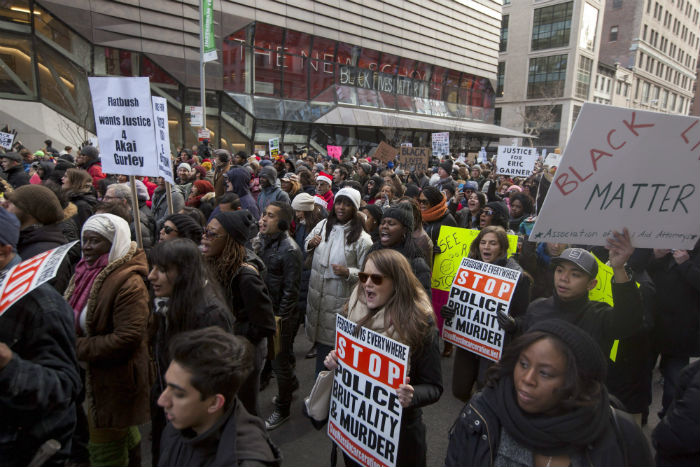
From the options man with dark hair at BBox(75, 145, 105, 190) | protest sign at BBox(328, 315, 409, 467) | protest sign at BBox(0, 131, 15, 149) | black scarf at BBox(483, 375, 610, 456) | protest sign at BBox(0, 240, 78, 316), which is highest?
protest sign at BBox(0, 131, 15, 149)

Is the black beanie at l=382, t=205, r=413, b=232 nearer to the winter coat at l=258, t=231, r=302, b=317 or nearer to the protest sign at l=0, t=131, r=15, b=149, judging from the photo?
the winter coat at l=258, t=231, r=302, b=317

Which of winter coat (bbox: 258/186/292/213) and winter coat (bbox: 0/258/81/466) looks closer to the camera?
winter coat (bbox: 0/258/81/466)

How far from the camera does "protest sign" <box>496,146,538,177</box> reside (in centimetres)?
972

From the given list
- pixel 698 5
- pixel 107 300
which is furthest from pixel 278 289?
pixel 698 5

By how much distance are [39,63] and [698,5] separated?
9460 centimetres

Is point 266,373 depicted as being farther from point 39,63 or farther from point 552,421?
point 39,63

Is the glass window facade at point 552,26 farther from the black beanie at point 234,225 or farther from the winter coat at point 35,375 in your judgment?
the winter coat at point 35,375

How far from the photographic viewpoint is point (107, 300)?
103 inches

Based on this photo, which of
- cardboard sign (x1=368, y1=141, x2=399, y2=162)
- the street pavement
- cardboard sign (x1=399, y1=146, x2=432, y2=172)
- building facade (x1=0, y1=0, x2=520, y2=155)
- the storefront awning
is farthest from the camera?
the storefront awning

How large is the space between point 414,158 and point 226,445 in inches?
388

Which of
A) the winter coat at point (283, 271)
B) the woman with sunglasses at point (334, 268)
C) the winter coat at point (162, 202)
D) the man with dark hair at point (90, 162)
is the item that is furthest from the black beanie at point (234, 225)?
the man with dark hair at point (90, 162)

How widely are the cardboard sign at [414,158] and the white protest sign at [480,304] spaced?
7.08 metres

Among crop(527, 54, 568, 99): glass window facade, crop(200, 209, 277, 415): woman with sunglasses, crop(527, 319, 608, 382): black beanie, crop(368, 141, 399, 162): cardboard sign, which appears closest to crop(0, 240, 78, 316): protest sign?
crop(200, 209, 277, 415): woman with sunglasses

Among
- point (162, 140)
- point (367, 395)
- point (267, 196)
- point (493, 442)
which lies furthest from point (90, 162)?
point (493, 442)
